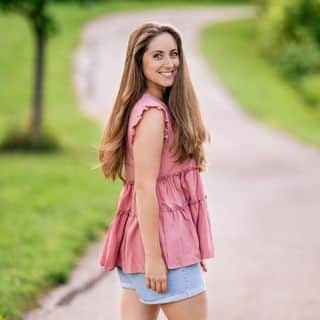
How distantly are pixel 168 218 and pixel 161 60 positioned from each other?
0.64 metres

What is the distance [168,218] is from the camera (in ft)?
13.4

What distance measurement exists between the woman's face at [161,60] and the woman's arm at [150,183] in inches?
7.0

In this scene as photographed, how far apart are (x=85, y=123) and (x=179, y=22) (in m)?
19.0

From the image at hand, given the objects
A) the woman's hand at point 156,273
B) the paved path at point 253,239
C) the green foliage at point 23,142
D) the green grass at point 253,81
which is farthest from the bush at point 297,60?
the woman's hand at point 156,273

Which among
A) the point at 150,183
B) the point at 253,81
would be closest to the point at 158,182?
the point at 150,183

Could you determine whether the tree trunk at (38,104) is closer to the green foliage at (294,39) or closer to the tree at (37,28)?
the tree at (37,28)

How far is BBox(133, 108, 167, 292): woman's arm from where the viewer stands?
3999 millimetres

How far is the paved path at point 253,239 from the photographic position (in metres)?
6.71

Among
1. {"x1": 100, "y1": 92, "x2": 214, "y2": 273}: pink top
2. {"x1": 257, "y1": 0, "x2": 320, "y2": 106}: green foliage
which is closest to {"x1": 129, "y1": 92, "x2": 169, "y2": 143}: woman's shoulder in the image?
{"x1": 100, "y1": 92, "x2": 214, "y2": 273}: pink top

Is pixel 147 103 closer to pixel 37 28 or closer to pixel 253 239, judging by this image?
pixel 253 239

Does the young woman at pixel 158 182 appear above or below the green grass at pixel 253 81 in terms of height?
above

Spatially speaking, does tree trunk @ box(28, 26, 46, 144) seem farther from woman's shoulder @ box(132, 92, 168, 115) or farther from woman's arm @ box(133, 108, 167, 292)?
woman's arm @ box(133, 108, 167, 292)

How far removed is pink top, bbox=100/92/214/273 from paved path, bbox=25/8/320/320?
2.30 meters

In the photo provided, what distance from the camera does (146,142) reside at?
13.1 feet
